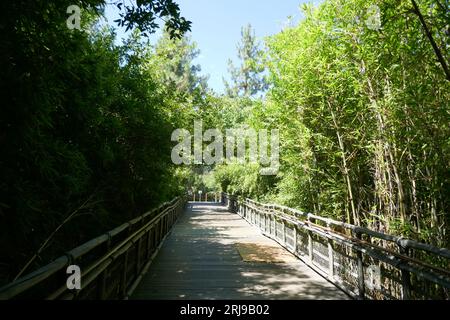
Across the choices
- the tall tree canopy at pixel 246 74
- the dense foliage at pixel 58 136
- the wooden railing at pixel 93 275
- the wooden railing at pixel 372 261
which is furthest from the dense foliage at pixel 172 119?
the tall tree canopy at pixel 246 74

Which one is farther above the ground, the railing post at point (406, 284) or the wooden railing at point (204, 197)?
the wooden railing at point (204, 197)

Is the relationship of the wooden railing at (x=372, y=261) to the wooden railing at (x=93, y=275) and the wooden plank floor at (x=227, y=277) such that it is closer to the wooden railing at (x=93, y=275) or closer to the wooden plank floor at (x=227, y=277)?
the wooden plank floor at (x=227, y=277)

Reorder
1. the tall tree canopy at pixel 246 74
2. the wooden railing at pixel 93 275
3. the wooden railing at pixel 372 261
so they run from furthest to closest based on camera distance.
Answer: the tall tree canopy at pixel 246 74, the wooden railing at pixel 372 261, the wooden railing at pixel 93 275

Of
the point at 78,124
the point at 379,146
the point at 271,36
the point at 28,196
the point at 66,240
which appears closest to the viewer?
the point at 28,196

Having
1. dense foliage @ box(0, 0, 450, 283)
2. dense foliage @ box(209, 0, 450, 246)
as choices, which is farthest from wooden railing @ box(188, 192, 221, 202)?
dense foliage @ box(209, 0, 450, 246)

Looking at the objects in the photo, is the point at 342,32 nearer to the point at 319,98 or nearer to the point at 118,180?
the point at 319,98

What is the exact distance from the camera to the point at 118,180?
4.77m

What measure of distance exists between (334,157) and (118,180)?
3.64 metres

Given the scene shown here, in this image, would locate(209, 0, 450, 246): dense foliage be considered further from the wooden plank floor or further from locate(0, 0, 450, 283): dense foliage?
the wooden plank floor

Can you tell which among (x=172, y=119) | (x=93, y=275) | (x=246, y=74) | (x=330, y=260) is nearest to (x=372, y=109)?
(x=330, y=260)

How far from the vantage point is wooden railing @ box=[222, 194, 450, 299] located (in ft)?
9.10

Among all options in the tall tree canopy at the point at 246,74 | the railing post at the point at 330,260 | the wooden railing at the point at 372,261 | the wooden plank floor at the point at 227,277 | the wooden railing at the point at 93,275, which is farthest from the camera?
the tall tree canopy at the point at 246,74

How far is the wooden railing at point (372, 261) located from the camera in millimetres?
2773

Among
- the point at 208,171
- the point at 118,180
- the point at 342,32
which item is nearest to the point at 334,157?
the point at 342,32
